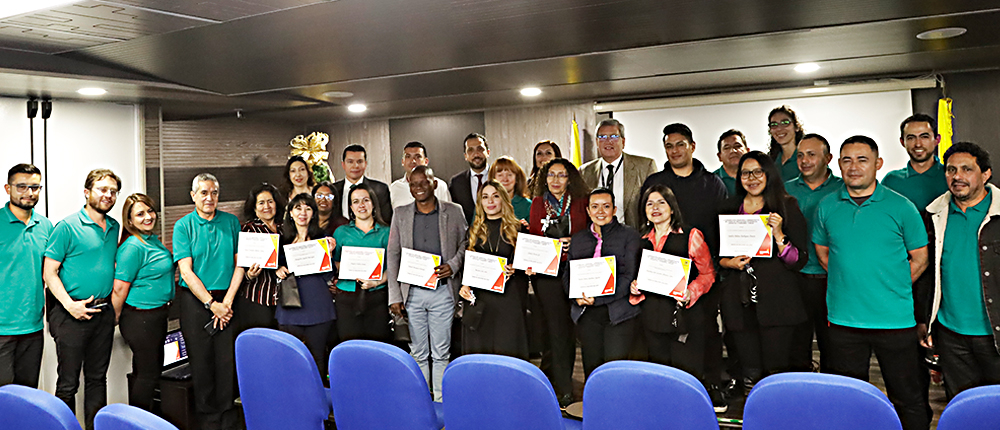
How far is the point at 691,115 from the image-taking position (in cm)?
672

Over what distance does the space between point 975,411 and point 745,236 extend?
1.95m

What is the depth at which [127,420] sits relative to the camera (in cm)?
155

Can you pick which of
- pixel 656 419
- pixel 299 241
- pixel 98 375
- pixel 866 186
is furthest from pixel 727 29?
pixel 98 375

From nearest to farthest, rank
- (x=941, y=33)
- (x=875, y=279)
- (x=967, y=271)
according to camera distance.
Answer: (x=967, y=271)
(x=875, y=279)
(x=941, y=33)

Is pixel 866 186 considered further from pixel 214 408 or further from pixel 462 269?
pixel 214 408

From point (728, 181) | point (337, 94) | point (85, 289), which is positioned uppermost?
point (337, 94)

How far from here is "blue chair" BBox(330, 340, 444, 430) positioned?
86.0 inches

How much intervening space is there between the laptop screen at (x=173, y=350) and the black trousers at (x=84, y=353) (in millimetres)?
524

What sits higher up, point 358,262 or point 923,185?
point 923,185

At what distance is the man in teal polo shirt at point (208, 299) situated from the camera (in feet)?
13.0

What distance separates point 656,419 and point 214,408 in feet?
10.4

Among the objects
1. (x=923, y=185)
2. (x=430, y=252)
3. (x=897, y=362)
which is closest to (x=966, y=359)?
(x=897, y=362)

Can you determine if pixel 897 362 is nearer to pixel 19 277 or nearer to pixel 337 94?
pixel 337 94

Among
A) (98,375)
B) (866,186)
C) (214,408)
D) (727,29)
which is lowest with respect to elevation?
(214,408)
